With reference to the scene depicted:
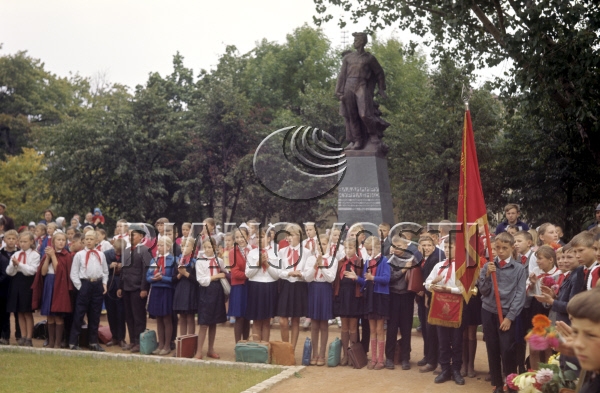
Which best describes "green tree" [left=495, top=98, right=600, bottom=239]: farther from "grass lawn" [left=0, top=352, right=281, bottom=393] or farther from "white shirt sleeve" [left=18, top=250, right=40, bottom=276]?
"grass lawn" [left=0, top=352, right=281, bottom=393]

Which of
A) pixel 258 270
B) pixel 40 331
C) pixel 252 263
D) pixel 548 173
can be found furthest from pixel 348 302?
pixel 548 173

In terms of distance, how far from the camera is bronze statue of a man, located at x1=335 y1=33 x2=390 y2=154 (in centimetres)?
1600

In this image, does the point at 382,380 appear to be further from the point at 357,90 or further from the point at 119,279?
the point at 357,90

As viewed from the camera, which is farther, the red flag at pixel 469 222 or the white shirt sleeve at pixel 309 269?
the white shirt sleeve at pixel 309 269

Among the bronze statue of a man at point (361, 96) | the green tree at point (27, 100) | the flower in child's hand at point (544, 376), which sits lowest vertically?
the flower in child's hand at point (544, 376)

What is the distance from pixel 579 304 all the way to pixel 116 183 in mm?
29814

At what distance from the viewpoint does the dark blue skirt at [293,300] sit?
11328 mm

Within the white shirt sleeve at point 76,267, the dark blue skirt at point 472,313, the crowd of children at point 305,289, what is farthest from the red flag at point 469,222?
the white shirt sleeve at point 76,267

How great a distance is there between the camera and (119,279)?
12914 millimetres

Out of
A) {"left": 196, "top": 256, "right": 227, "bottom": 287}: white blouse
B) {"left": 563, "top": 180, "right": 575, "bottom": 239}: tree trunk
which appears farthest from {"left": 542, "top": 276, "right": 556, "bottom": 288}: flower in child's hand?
{"left": 563, "top": 180, "right": 575, "bottom": 239}: tree trunk

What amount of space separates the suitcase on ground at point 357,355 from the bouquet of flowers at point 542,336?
6028 mm

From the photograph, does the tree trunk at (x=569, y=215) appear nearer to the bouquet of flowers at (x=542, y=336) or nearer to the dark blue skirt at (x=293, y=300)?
the dark blue skirt at (x=293, y=300)

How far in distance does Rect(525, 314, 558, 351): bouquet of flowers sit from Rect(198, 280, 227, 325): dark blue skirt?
7.11 meters

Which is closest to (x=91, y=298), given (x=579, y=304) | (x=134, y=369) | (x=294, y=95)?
(x=134, y=369)
